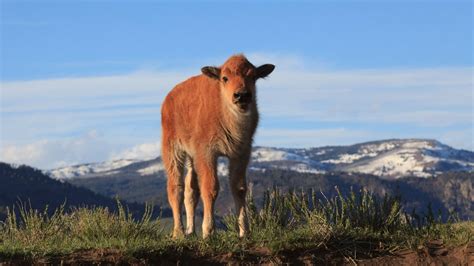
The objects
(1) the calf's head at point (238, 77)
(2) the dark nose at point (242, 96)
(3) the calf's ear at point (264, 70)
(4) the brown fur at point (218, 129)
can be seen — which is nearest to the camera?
(2) the dark nose at point (242, 96)

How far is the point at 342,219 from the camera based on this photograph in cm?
1442

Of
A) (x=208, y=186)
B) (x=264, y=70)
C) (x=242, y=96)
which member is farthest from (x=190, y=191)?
(x=264, y=70)

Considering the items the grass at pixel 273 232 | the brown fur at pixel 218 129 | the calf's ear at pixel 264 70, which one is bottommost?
the grass at pixel 273 232

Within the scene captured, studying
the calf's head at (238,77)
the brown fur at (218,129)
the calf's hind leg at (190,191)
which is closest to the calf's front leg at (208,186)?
the brown fur at (218,129)

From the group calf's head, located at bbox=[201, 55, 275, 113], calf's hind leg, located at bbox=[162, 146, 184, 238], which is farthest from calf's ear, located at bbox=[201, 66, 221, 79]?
calf's hind leg, located at bbox=[162, 146, 184, 238]

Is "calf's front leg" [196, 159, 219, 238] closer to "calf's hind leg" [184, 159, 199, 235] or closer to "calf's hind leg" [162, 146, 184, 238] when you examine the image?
"calf's hind leg" [184, 159, 199, 235]

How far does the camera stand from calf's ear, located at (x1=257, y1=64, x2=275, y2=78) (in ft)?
50.9

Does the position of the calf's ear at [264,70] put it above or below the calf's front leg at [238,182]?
above

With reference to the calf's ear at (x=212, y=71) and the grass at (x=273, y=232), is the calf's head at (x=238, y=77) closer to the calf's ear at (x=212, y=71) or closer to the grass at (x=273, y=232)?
the calf's ear at (x=212, y=71)

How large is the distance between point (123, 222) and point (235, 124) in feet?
8.57

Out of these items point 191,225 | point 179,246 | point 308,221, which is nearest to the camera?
point 179,246

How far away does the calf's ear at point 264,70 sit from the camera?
15.5 meters

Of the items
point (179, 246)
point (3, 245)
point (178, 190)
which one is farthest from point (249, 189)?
point (3, 245)

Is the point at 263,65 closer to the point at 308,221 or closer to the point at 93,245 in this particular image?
the point at 308,221
